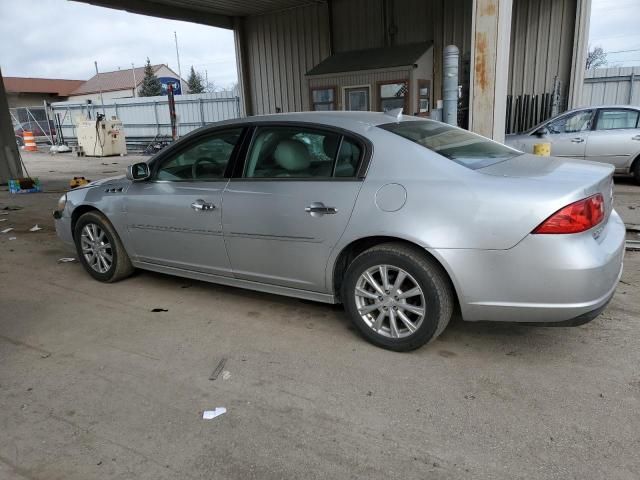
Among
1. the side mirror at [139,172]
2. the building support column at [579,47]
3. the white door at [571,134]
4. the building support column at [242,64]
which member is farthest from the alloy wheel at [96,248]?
the building support column at [242,64]

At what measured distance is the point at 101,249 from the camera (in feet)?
16.2

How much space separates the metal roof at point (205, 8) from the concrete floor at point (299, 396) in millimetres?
10889

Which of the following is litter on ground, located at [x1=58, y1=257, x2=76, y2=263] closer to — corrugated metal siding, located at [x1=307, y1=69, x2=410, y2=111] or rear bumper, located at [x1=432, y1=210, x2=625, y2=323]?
rear bumper, located at [x1=432, y1=210, x2=625, y2=323]

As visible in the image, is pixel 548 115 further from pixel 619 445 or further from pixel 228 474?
pixel 228 474

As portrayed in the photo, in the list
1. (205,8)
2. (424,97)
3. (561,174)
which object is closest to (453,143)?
(561,174)

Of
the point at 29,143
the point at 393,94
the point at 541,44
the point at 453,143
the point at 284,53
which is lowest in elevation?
the point at 29,143

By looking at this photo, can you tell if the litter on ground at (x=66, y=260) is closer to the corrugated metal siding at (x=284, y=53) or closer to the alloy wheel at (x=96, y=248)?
the alloy wheel at (x=96, y=248)

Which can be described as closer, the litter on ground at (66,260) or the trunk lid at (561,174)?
the trunk lid at (561,174)

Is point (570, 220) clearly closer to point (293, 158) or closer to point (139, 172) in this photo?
point (293, 158)

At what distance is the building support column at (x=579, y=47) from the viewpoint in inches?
468

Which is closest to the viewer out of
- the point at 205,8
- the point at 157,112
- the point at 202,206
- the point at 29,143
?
the point at 202,206

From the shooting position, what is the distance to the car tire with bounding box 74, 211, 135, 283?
483 cm

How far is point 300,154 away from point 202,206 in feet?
3.00

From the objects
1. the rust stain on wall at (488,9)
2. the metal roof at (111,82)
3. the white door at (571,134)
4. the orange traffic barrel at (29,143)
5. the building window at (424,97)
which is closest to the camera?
the rust stain on wall at (488,9)
